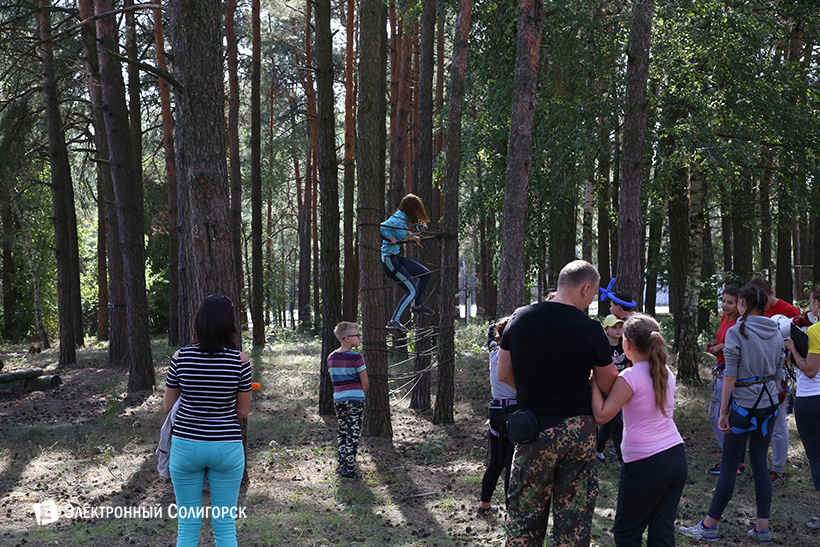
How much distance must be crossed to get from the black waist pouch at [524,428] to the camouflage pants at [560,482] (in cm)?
5

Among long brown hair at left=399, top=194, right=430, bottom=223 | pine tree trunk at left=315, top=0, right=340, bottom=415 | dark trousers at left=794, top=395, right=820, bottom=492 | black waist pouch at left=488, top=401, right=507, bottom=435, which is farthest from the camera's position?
pine tree trunk at left=315, top=0, right=340, bottom=415

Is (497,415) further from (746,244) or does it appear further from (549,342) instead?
(746,244)

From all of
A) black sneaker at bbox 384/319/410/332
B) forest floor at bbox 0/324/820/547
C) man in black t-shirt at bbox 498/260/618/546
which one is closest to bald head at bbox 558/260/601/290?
Result: man in black t-shirt at bbox 498/260/618/546

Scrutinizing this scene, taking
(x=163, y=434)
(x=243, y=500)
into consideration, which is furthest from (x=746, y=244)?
(x=163, y=434)

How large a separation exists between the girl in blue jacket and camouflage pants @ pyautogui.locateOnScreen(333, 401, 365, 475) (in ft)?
5.74

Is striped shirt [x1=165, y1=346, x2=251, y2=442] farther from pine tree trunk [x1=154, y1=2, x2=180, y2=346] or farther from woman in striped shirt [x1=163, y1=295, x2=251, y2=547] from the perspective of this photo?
pine tree trunk [x1=154, y1=2, x2=180, y2=346]

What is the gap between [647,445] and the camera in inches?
144

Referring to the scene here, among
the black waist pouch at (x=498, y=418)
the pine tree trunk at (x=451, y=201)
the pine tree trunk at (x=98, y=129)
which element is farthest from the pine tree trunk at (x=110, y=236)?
the black waist pouch at (x=498, y=418)

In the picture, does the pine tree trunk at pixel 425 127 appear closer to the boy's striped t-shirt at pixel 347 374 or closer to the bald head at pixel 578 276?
the boy's striped t-shirt at pixel 347 374

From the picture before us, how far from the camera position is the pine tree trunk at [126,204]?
11.8 meters

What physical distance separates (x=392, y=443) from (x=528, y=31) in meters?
5.72

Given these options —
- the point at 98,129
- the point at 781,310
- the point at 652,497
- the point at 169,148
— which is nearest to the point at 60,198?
the point at 98,129

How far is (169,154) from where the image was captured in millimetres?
15664

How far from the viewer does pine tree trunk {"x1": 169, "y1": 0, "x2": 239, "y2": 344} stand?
6297mm
